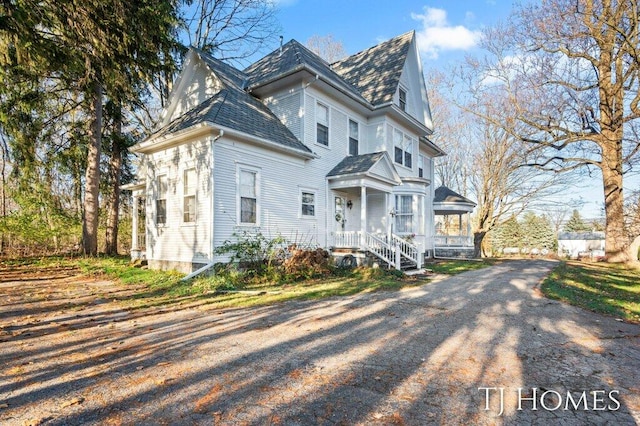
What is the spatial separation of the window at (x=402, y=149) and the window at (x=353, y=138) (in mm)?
2006

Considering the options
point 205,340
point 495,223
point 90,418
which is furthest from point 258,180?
point 495,223

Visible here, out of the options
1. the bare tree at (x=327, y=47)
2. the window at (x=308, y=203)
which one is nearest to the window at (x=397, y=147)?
the window at (x=308, y=203)

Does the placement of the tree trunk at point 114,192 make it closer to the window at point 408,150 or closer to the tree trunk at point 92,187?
the tree trunk at point 92,187

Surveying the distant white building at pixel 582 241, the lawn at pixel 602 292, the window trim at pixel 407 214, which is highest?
the window trim at pixel 407 214

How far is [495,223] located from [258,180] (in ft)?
70.9

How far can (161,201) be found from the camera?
38.0 ft

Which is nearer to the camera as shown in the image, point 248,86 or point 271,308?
point 271,308

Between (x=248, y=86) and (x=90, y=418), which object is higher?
(x=248, y=86)

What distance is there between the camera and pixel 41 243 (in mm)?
15398

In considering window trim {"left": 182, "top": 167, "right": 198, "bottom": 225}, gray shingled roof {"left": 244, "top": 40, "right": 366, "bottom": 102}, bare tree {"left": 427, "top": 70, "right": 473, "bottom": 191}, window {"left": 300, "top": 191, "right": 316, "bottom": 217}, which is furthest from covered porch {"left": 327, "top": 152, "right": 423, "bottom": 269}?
bare tree {"left": 427, "top": 70, "right": 473, "bottom": 191}

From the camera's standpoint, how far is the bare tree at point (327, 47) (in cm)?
2873

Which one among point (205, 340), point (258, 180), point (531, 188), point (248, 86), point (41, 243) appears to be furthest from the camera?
point (531, 188)

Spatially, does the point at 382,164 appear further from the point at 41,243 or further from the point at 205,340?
the point at 41,243

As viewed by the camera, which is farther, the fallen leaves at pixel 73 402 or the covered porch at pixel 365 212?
the covered porch at pixel 365 212
